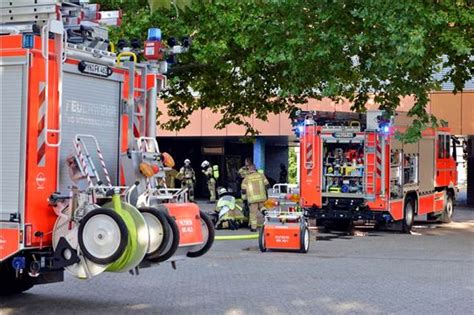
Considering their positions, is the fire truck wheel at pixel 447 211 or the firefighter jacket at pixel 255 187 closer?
the firefighter jacket at pixel 255 187

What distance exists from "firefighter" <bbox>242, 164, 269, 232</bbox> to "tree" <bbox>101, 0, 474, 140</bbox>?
213cm

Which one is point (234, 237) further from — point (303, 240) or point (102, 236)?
point (102, 236)

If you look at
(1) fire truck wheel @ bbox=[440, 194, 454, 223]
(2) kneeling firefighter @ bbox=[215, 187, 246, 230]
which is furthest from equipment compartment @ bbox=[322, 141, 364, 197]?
(1) fire truck wheel @ bbox=[440, 194, 454, 223]

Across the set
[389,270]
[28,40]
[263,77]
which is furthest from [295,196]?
[28,40]

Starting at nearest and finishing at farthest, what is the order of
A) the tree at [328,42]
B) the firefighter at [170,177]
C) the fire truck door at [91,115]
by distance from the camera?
1. the fire truck door at [91,115]
2. the firefighter at [170,177]
3. the tree at [328,42]

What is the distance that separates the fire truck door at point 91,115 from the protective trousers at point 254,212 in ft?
32.5

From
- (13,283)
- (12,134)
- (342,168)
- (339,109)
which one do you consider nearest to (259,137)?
(339,109)

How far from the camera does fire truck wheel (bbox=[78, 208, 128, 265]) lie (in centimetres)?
684

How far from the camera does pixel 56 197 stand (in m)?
7.11

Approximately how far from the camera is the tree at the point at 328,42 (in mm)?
14914

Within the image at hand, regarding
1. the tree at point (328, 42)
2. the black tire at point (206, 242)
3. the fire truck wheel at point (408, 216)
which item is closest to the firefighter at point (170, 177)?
the black tire at point (206, 242)

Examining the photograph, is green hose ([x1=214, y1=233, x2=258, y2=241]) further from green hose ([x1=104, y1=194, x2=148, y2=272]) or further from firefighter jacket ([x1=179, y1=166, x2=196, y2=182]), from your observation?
firefighter jacket ([x1=179, y1=166, x2=196, y2=182])

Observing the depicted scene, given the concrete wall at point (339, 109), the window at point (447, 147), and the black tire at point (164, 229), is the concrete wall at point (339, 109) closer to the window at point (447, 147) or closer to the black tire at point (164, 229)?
the window at point (447, 147)

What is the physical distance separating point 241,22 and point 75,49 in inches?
417
